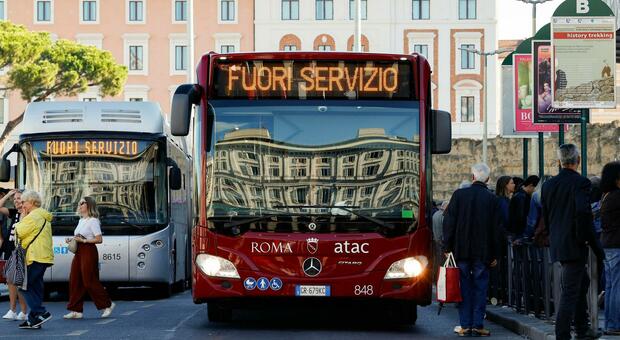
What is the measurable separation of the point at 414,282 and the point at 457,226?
2.34 feet

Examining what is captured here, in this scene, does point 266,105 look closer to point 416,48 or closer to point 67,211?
point 67,211

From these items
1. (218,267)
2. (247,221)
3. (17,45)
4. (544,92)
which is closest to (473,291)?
(247,221)

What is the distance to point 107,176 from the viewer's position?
2353 cm

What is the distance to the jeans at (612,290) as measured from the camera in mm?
14477

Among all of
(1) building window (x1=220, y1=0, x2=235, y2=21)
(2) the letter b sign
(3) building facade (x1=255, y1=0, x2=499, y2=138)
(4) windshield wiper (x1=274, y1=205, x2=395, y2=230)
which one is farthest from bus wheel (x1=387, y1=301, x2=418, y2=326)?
(1) building window (x1=220, y1=0, x2=235, y2=21)

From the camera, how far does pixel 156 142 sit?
23.7 m

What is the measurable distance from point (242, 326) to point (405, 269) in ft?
7.43

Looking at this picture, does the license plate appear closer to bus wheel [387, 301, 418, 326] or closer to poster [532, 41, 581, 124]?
bus wheel [387, 301, 418, 326]

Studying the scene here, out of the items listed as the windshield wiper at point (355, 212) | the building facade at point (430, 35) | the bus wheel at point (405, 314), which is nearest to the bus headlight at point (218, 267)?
the windshield wiper at point (355, 212)

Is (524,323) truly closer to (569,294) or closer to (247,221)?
(247,221)

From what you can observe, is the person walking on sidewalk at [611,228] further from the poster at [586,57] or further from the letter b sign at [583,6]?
the letter b sign at [583,6]

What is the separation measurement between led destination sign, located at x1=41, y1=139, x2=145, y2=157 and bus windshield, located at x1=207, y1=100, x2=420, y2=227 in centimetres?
805

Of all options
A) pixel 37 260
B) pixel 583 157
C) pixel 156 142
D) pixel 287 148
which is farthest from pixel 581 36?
pixel 156 142

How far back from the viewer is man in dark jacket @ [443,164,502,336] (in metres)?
15.4
